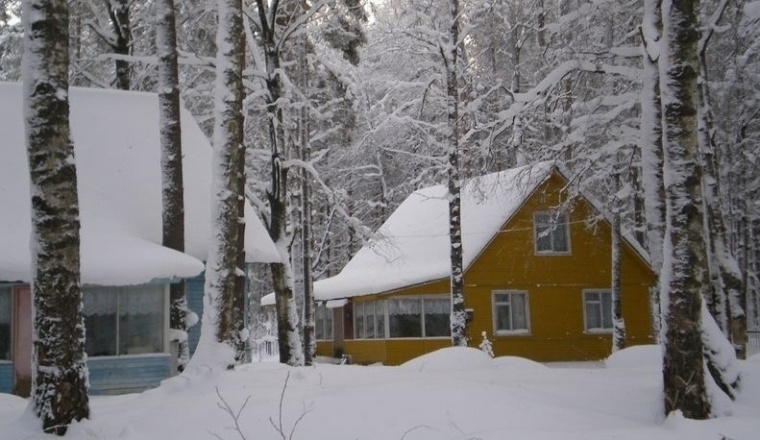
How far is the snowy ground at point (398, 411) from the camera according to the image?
20.4 ft

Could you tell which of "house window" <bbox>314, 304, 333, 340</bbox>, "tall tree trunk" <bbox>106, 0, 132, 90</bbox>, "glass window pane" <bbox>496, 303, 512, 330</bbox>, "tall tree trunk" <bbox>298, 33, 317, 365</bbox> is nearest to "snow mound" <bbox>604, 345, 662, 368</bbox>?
"tall tree trunk" <bbox>298, 33, 317, 365</bbox>

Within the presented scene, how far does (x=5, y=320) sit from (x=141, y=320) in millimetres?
2815

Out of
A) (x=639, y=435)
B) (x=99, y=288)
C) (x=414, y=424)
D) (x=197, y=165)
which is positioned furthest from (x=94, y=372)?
(x=639, y=435)

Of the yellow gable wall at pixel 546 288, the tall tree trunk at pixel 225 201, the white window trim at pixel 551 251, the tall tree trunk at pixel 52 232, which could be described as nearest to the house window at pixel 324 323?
the yellow gable wall at pixel 546 288

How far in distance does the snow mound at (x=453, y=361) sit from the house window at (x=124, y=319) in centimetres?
643

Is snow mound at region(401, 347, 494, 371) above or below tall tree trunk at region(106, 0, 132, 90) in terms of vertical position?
Answer: below

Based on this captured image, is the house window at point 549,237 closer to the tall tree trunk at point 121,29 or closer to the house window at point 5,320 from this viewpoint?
the tall tree trunk at point 121,29

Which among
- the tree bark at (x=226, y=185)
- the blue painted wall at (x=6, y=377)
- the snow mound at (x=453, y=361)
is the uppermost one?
the tree bark at (x=226, y=185)

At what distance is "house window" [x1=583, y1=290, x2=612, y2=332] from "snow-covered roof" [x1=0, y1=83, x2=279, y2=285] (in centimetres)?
1334

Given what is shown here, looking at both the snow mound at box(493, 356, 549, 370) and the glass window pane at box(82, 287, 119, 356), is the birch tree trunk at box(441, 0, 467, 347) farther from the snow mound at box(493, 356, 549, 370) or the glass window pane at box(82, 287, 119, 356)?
the glass window pane at box(82, 287, 119, 356)

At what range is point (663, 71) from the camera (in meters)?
7.84

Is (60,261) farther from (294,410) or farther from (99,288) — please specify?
(99,288)

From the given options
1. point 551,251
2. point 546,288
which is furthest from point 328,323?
point 551,251

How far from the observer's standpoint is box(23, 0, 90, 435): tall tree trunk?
249 inches
